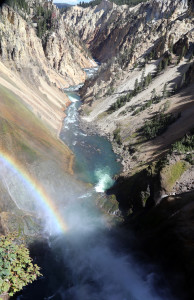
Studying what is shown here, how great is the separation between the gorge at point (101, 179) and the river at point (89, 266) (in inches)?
4.0

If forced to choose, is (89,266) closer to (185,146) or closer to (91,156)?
(185,146)

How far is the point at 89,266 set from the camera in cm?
2384

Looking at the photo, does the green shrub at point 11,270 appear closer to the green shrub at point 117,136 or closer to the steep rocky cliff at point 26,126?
the steep rocky cliff at point 26,126

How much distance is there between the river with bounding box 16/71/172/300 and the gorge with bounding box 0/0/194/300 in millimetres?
102

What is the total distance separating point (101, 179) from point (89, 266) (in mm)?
17259

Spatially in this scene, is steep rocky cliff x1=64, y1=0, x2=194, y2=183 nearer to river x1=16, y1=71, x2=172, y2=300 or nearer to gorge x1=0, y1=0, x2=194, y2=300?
gorge x1=0, y1=0, x2=194, y2=300

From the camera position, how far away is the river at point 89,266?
20.8 metres

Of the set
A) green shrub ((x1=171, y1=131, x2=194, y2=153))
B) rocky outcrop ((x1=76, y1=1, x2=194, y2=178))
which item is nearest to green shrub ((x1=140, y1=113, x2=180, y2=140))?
rocky outcrop ((x1=76, y1=1, x2=194, y2=178))

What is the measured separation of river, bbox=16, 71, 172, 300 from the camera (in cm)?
2080

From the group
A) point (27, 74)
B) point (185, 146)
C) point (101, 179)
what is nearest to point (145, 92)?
point (27, 74)

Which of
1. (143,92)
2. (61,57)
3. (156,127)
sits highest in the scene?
(61,57)

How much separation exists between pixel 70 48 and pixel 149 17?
50.7 m

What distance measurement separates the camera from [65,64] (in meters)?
106

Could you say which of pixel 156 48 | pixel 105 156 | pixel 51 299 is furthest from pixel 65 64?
pixel 51 299
